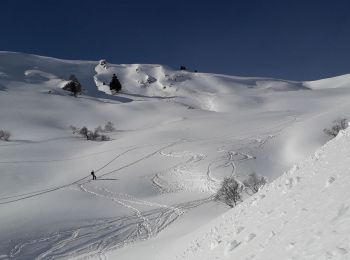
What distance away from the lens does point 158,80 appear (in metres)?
161

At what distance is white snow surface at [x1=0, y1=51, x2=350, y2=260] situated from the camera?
35.0 ft

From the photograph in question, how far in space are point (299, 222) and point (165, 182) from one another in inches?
1457

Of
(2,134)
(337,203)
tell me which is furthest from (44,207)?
(2,134)

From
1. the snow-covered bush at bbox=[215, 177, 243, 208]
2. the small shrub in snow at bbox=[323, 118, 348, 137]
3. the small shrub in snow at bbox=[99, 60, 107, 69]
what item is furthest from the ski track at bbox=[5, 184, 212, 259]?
the small shrub in snow at bbox=[99, 60, 107, 69]

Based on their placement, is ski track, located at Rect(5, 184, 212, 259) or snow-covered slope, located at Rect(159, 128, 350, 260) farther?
ski track, located at Rect(5, 184, 212, 259)

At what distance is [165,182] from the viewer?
4612cm

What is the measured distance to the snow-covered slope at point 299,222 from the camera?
7789 millimetres

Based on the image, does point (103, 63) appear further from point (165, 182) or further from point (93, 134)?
point (165, 182)

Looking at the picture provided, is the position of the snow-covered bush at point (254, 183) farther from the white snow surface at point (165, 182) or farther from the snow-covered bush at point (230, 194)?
the snow-covered bush at point (230, 194)

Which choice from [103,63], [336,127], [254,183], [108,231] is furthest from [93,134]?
[103,63]

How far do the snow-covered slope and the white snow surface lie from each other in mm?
42

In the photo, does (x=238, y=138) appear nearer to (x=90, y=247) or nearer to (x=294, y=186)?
(x=90, y=247)

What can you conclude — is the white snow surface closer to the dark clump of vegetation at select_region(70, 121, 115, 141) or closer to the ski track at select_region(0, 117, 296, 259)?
the ski track at select_region(0, 117, 296, 259)

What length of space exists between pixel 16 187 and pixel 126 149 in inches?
781
